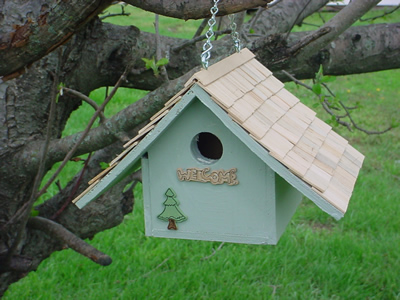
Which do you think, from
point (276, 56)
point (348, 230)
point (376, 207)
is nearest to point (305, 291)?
point (348, 230)

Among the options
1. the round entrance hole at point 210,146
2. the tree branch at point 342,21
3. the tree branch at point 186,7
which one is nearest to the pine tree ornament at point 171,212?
the round entrance hole at point 210,146

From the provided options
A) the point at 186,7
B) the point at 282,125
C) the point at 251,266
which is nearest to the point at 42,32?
the point at 186,7

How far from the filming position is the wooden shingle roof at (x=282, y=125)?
5.12 ft

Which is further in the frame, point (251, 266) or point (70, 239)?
point (251, 266)

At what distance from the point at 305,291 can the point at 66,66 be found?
2190 millimetres

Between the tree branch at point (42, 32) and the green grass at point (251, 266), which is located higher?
the tree branch at point (42, 32)

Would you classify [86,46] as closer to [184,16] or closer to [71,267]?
[184,16]

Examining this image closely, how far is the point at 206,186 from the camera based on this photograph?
69.0 inches

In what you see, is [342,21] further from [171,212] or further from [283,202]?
[171,212]

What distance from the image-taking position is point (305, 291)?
357 centimetres

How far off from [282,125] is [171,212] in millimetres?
475

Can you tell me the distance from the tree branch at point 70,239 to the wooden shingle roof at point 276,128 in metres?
0.39

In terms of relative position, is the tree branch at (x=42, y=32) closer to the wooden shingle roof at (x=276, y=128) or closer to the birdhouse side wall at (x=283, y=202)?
the wooden shingle roof at (x=276, y=128)

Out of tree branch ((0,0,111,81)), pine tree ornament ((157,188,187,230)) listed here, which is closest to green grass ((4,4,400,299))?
pine tree ornament ((157,188,187,230))
